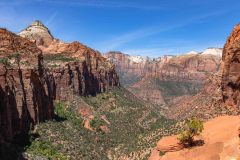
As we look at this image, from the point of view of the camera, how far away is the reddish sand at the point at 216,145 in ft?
200

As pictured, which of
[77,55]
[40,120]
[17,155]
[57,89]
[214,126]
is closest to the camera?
[17,155]

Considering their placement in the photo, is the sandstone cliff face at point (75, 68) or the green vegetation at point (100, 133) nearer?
the green vegetation at point (100, 133)

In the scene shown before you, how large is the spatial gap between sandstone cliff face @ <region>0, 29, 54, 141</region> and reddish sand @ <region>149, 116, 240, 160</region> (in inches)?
1089

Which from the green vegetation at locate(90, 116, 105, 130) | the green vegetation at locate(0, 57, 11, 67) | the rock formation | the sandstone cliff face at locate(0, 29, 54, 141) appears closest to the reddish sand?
the sandstone cliff face at locate(0, 29, 54, 141)

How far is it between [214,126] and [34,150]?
112 feet

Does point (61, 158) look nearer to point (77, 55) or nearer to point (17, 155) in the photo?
point (17, 155)

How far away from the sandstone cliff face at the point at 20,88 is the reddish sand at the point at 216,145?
2767cm

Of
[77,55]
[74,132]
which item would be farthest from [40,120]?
[77,55]

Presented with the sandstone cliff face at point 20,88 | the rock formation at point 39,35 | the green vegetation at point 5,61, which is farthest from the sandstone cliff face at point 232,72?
the rock formation at point 39,35

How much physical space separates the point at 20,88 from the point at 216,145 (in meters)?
41.5

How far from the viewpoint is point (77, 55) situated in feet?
510

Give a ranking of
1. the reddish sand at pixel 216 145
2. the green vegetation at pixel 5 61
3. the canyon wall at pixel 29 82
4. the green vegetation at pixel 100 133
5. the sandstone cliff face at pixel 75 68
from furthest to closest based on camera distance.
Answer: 1. the sandstone cliff face at pixel 75 68
2. the green vegetation at pixel 100 133
3. the green vegetation at pixel 5 61
4. the canyon wall at pixel 29 82
5. the reddish sand at pixel 216 145

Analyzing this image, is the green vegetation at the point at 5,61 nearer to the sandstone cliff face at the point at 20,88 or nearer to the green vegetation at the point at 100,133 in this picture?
the sandstone cliff face at the point at 20,88

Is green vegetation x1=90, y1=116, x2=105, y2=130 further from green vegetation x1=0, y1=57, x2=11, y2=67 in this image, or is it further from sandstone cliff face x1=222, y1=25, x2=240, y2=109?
sandstone cliff face x1=222, y1=25, x2=240, y2=109
